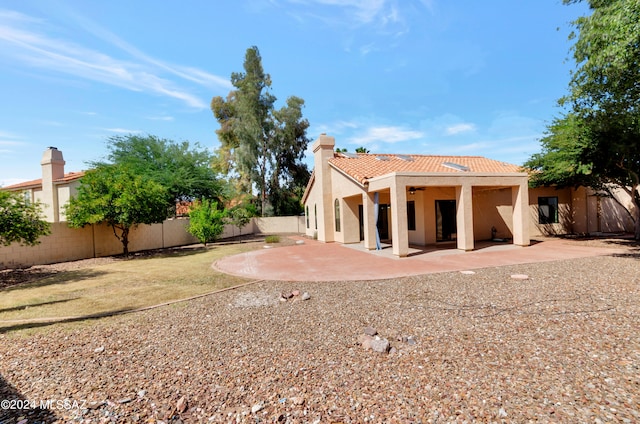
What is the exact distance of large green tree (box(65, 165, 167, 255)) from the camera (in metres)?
15.5

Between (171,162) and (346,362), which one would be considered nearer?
(346,362)

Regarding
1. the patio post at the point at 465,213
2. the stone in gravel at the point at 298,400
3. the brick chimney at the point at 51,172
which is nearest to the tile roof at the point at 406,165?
the patio post at the point at 465,213

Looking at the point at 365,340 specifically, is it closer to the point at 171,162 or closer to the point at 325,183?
the point at 325,183

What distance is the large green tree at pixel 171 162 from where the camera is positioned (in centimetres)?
2566

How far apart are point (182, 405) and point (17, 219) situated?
13214 mm

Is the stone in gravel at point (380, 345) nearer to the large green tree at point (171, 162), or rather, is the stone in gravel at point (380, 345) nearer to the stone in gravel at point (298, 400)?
the stone in gravel at point (298, 400)

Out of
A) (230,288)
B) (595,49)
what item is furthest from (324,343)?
(595,49)

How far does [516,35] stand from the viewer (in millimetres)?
12742

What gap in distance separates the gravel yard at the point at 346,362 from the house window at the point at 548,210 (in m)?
15.7

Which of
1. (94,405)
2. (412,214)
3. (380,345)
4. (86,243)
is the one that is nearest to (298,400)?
(380,345)

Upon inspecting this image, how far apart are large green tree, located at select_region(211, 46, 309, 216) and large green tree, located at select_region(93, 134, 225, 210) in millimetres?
4985

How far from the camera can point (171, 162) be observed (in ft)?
88.8

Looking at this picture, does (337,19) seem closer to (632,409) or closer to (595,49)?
(595,49)

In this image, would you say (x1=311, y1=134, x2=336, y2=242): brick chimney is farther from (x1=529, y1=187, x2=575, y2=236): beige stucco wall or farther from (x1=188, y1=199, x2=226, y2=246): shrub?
(x1=529, y1=187, x2=575, y2=236): beige stucco wall
